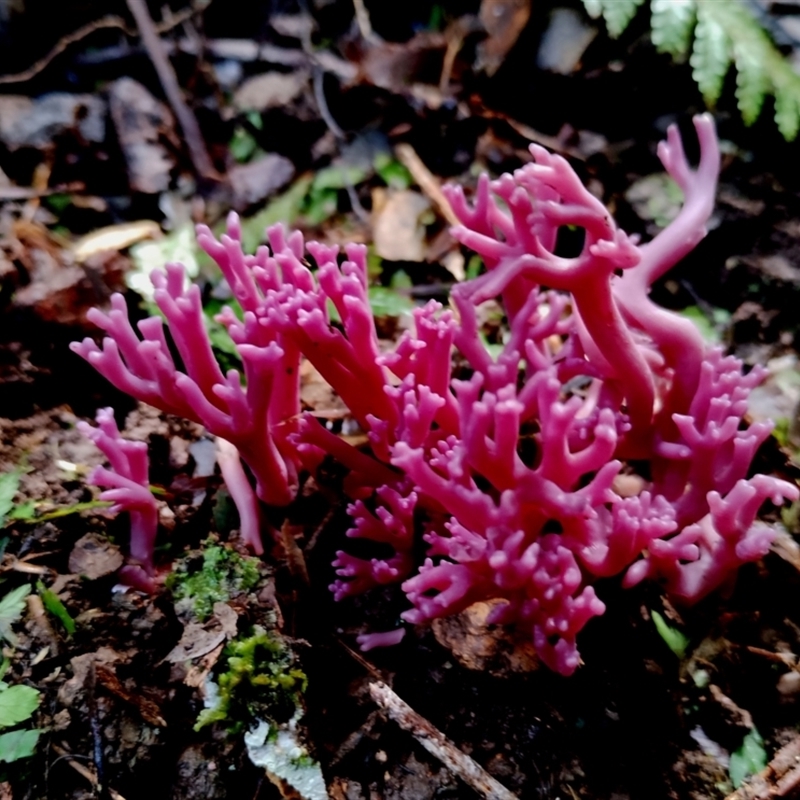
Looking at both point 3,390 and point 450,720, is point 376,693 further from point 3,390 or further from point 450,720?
point 3,390

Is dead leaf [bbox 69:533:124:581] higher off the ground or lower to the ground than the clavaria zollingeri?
lower

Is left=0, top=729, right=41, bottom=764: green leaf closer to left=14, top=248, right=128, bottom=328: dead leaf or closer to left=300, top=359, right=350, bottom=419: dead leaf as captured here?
left=300, top=359, right=350, bottom=419: dead leaf

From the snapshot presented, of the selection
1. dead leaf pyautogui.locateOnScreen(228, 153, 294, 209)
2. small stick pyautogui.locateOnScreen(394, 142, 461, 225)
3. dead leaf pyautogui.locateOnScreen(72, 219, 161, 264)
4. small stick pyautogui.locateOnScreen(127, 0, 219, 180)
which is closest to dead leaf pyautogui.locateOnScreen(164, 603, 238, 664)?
dead leaf pyautogui.locateOnScreen(72, 219, 161, 264)

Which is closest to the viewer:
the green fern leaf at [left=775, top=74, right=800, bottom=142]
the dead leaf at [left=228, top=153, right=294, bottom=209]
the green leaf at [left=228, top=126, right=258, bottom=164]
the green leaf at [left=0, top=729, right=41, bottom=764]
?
the green leaf at [left=0, top=729, right=41, bottom=764]

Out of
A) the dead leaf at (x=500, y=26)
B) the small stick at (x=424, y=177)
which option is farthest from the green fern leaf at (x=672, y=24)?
the small stick at (x=424, y=177)

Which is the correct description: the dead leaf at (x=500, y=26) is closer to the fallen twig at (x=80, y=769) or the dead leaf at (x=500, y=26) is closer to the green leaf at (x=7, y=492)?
the green leaf at (x=7, y=492)

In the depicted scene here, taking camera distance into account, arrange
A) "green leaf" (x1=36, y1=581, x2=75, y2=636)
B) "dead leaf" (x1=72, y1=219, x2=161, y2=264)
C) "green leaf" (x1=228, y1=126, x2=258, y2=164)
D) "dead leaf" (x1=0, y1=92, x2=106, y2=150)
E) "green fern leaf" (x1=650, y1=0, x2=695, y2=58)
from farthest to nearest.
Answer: "green leaf" (x1=228, y1=126, x2=258, y2=164) → "dead leaf" (x1=0, y1=92, x2=106, y2=150) → "dead leaf" (x1=72, y1=219, x2=161, y2=264) → "green fern leaf" (x1=650, y1=0, x2=695, y2=58) → "green leaf" (x1=36, y1=581, x2=75, y2=636)
